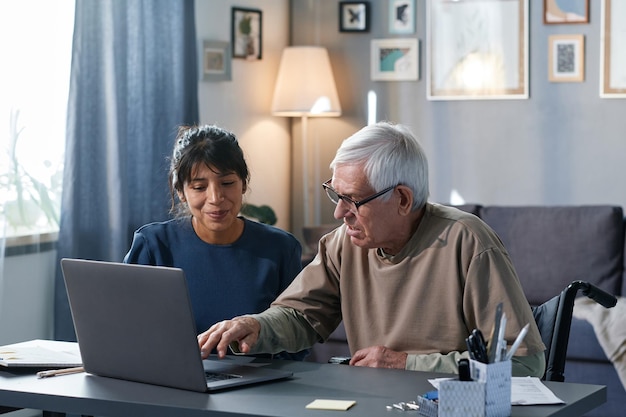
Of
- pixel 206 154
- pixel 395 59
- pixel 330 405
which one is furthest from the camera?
pixel 395 59

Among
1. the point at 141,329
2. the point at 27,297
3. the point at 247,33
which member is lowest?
the point at 27,297

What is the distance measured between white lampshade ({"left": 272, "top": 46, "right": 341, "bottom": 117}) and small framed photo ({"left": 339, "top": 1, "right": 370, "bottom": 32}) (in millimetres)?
216

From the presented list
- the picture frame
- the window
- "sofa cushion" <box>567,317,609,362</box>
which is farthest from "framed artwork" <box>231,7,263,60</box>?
"sofa cushion" <box>567,317,609,362</box>

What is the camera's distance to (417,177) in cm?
234

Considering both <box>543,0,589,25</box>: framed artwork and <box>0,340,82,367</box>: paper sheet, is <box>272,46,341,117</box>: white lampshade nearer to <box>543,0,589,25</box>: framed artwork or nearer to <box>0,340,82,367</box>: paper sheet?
<box>543,0,589,25</box>: framed artwork

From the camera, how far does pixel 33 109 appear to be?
403cm

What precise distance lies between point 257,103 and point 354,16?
0.72 meters

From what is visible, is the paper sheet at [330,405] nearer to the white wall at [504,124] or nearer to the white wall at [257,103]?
the white wall at [257,103]

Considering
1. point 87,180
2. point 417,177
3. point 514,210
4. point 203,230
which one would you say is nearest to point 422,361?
point 417,177

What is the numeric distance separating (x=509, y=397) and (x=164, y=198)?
9.95 ft

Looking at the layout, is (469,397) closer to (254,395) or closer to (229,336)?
(254,395)

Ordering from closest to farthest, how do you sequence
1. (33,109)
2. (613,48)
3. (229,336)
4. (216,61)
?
(229,336)
(33,109)
(613,48)
(216,61)

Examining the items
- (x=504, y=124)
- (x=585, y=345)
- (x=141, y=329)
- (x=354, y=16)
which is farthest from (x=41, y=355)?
(x=354, y=16)

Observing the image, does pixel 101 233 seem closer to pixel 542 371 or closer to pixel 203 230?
pixel 203 230
